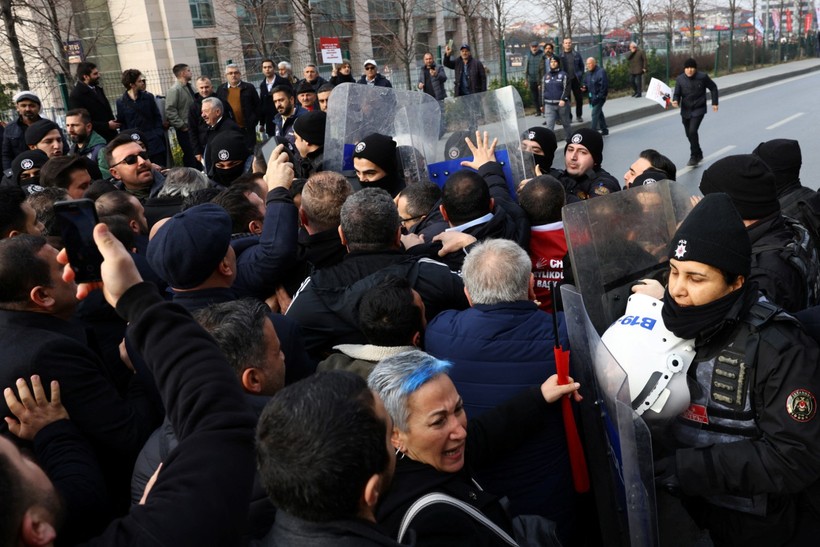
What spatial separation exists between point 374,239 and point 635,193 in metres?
1.08

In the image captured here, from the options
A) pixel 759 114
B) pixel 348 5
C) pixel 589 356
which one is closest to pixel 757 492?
pixel 589 356

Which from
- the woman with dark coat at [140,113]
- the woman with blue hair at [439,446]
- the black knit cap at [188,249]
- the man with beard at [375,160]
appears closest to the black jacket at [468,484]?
the woman with blue hair at [439,446]

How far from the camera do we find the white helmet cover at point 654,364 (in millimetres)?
2195

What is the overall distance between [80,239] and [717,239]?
5.96 ft

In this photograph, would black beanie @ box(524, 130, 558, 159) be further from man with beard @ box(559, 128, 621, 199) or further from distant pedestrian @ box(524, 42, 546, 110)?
distant pedestrian @ box(524, 42, 546, 110)

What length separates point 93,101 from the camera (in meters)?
9.38

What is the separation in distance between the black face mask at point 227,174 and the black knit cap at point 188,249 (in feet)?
9.05

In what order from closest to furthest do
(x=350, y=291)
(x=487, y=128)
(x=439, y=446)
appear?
(x=439, y=446) → (x=350, y=291) → (x=487, y=128)

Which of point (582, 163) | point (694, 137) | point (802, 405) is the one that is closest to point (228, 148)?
point (582, 163)

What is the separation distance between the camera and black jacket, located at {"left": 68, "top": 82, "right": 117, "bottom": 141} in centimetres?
926

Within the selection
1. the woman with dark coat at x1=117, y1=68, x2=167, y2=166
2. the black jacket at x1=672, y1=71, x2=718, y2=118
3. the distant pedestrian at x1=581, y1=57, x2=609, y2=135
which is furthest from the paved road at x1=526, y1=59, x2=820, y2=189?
the woman with dark coat at x1=117, y1=68, x2=167, y2=166

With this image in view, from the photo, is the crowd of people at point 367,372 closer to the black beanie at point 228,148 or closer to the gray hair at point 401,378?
the gray hair at point 401,378

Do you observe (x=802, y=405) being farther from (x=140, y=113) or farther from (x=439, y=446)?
(x=140, y=113)

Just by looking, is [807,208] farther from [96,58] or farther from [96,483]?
[96,58]
